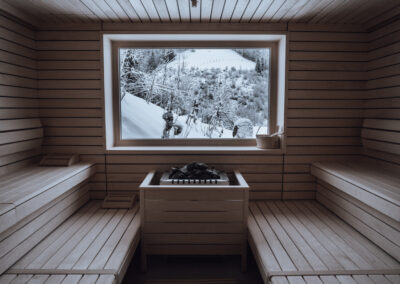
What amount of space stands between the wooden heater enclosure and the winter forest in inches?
40.6

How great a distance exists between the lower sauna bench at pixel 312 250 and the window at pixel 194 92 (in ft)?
3.54

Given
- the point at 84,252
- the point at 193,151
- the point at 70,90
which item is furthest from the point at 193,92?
the point at 84,252

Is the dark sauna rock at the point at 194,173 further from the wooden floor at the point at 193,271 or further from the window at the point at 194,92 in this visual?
the wooden floor at the point at 193,271

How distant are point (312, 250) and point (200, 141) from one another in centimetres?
174

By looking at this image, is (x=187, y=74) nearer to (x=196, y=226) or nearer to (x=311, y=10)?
(x=311, y=10)

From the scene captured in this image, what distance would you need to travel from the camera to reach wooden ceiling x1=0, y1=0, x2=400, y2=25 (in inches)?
96.9

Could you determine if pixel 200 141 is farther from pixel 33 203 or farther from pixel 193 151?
pixel 33 203

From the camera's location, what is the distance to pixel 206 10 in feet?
8.75

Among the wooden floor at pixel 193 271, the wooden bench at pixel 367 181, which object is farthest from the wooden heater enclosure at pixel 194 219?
the wooden bench at pixel 367 181

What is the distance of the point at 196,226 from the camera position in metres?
2.53

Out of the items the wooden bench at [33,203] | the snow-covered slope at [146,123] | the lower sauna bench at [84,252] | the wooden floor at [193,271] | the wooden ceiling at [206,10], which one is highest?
the wooden ceiling at [206,10]

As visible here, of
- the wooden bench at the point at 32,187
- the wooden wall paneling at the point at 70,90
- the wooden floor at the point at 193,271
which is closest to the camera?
the wooden bench at the point at 32,187

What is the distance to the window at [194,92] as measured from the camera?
3.34 metres

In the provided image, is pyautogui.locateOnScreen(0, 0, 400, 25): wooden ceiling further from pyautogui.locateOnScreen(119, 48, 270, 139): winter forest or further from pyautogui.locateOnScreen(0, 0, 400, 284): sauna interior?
pyautogui.locateOnScreen(119, 48, 270, 139): winter forest
